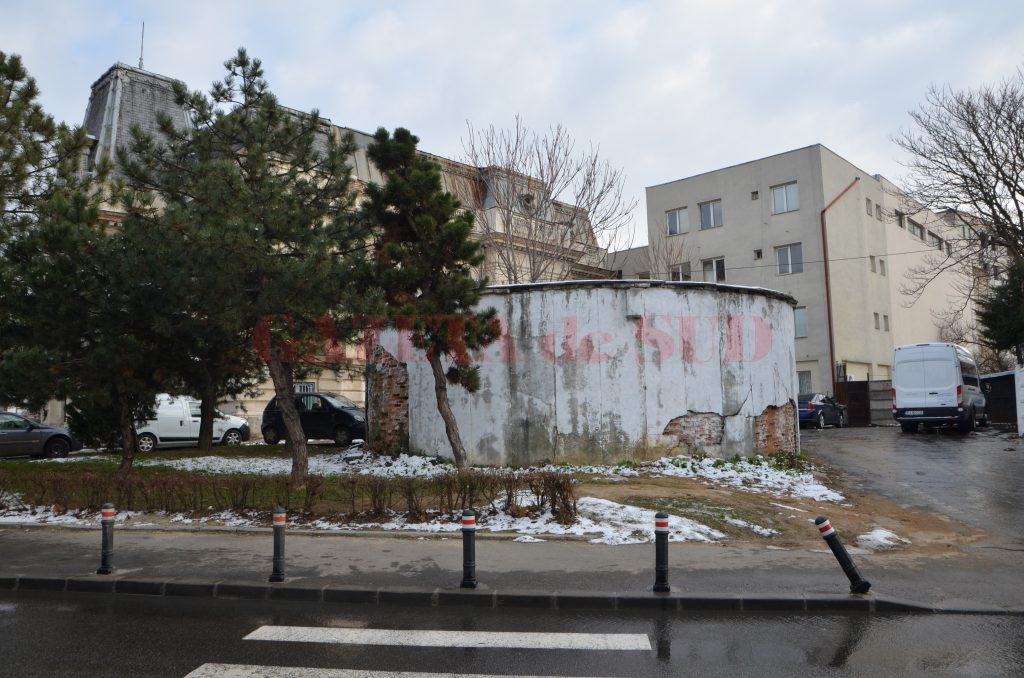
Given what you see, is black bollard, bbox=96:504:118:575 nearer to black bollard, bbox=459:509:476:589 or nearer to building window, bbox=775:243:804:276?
black bollard, bbox=459:509:476:589

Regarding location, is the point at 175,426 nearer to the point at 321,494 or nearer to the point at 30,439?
the point at 30,439

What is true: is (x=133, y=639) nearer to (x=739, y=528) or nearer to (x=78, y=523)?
(x=78, y=523)

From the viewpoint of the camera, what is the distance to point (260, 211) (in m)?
11.1

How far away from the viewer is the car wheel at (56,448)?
21.0 metres

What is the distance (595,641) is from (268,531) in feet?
17.8

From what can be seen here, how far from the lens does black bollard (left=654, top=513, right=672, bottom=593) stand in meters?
6.95

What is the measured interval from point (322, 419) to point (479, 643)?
17273 mm

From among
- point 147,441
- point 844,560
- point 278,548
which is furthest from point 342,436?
point 844,560

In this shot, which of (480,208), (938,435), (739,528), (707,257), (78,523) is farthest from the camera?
(707,257)

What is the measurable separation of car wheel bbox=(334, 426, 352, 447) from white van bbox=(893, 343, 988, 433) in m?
17.6

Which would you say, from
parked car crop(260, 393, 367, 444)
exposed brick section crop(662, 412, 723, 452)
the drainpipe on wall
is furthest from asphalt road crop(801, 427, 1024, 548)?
parked car crop(260, 393, 367, 444)

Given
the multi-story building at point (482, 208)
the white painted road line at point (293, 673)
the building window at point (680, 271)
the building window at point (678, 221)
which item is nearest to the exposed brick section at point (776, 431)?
the white painted road line at point (293, 673)

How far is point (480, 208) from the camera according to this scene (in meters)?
26.1

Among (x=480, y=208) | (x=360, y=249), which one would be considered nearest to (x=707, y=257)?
(x=480, y=208)
